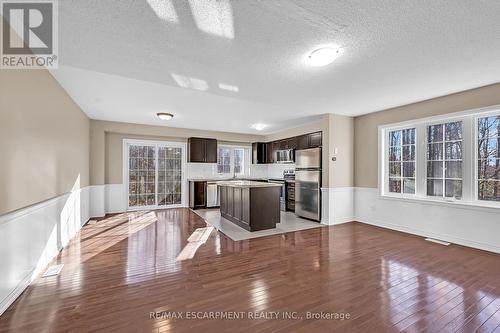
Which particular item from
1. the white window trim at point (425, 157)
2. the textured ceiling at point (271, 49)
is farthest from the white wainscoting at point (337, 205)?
the textured ceiling at point (271, 49)

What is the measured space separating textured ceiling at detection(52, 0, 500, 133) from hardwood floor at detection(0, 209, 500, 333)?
98.7 inches

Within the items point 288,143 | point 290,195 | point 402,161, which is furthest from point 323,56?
point 290,195

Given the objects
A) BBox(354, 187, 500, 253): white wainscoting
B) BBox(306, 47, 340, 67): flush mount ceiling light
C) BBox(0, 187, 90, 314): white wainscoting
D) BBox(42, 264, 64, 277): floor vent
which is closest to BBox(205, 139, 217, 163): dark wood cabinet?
BBox(0, 187, 90, 314): white wainscoting

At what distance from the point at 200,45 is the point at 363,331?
2911mm

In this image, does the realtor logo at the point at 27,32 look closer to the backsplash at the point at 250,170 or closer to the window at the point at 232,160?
the backsplash at the point at 250,170

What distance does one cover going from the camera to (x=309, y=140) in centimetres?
575

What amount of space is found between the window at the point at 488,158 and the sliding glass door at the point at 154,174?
6.85 m

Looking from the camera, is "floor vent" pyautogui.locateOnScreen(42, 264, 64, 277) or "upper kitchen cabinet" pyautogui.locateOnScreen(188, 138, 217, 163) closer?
"floor vent" pyautogui.locateOnScreen(42, 264, 64, 277)

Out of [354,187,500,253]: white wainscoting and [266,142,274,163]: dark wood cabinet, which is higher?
[266,142,274,163]: dark wood cabinet

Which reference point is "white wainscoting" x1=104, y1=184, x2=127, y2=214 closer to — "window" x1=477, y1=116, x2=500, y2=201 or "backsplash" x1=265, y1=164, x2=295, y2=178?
"backsplash" x1=265, y1=164, x2=295, y2=178

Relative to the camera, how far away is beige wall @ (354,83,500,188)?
3426 millimetres

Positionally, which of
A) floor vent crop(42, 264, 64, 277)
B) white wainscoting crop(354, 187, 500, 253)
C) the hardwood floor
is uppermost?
white wainscoting crop(354, 187, 500, 253)

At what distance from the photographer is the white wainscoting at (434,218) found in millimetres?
3369

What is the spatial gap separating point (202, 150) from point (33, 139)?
15.4 feet
